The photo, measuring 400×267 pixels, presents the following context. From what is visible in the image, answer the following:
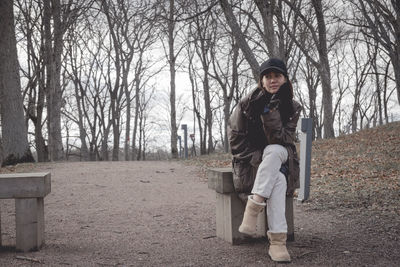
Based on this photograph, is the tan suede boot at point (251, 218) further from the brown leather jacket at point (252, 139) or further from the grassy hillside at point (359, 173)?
the grassy hillside at point (359, 173)

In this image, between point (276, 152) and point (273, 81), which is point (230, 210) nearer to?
point (276, 152)

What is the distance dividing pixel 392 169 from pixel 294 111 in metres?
6.29

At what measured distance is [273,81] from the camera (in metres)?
3.33

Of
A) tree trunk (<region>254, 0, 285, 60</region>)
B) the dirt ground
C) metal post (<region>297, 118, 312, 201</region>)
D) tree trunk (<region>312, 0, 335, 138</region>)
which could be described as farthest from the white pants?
tree trunk (<region>312, 0, 335, 138</region>)

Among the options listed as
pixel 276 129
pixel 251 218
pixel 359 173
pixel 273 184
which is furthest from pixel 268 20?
pixel 251 218

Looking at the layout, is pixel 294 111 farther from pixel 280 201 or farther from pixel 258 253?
pixel 258 253

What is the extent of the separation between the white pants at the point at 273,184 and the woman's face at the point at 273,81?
1.57ft

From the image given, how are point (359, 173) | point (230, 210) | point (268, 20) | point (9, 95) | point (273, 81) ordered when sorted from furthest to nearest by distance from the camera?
point (268, 20) → point (9, 95) → point (359, 173) → point (230, 210) → point (273, 81)

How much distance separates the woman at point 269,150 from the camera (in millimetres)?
3205

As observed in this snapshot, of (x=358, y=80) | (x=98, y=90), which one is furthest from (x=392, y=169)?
(x=358, y=80)

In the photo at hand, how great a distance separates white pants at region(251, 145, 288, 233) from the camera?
321cm

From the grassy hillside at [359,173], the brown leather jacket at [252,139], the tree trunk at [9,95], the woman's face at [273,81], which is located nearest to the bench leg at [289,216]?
the brown leather jacket at [252,139]

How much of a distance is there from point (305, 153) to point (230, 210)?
2.70 m

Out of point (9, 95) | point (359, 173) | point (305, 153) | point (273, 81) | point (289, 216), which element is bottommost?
point (289, 216)
